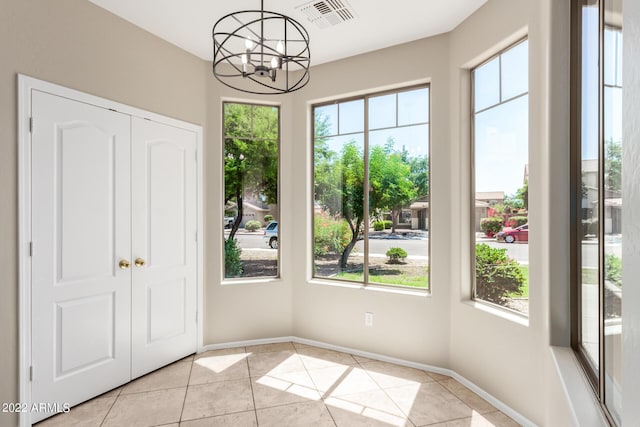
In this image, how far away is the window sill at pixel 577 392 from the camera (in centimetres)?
120

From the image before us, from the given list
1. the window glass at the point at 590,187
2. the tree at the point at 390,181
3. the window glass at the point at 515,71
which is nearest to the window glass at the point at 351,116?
the tree at the point at 390,181

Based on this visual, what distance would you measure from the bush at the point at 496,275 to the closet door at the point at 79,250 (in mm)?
2934

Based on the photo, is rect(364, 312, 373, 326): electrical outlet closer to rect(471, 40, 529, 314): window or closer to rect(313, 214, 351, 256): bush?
rect(313, 214, 351, 256): bush

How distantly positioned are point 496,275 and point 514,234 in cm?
37

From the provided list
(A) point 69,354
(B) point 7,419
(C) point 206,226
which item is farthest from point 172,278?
(B) point 7,419

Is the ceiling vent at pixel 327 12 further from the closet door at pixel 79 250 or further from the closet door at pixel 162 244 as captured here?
the closet door at pixel 79 250

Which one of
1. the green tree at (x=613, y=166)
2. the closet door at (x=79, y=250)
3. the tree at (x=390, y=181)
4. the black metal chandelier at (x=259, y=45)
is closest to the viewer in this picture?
→ the green tree at (x=613, y=166)

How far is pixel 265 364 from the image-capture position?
329cm

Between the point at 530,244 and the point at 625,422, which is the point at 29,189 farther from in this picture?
the point at 530,244

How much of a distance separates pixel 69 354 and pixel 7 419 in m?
0.46

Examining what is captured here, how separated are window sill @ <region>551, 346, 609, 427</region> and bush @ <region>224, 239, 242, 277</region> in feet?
9.58

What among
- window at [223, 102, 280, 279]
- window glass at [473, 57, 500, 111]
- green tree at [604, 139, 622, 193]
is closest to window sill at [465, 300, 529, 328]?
green tree at [604, 139, 622, 193]

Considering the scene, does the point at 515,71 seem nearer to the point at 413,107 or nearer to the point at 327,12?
the point at 413,107

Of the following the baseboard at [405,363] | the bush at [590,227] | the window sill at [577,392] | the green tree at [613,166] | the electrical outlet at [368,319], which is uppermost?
the green tree at [613,166]
